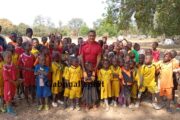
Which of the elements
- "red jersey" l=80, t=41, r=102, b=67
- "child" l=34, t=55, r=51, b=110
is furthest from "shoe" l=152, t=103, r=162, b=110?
"child" l=34, t=55, r=51, b=110

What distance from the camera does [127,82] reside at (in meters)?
6.16

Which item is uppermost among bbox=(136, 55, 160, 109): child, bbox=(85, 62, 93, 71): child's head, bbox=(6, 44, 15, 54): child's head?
bbox=(6, 44, 15, 54): child's head

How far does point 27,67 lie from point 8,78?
0.57 metres

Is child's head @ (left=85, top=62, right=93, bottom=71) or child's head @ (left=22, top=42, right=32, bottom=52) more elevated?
child's head @ (left=22, top=42, right=32, bottom=52)

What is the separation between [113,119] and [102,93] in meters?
0.68

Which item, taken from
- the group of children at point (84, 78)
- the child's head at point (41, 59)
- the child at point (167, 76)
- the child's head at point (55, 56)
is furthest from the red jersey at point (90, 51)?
the child at point (167, 76)

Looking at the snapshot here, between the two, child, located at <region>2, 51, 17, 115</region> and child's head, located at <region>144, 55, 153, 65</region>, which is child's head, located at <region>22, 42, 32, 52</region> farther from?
child's head, located at <region>144, 55, 153, 65</region>

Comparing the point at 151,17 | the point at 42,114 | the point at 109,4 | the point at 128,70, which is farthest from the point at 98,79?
the point at 109,4

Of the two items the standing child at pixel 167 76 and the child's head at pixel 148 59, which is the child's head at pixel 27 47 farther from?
the standing child at pixel 167 76

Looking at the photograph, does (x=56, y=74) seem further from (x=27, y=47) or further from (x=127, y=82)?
(x=127, y=82)

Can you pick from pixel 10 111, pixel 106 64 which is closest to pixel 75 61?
pixel 106 64

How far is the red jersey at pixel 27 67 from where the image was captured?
6.23m

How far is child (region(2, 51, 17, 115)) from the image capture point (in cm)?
581

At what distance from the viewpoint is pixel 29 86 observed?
6430 millimetres
